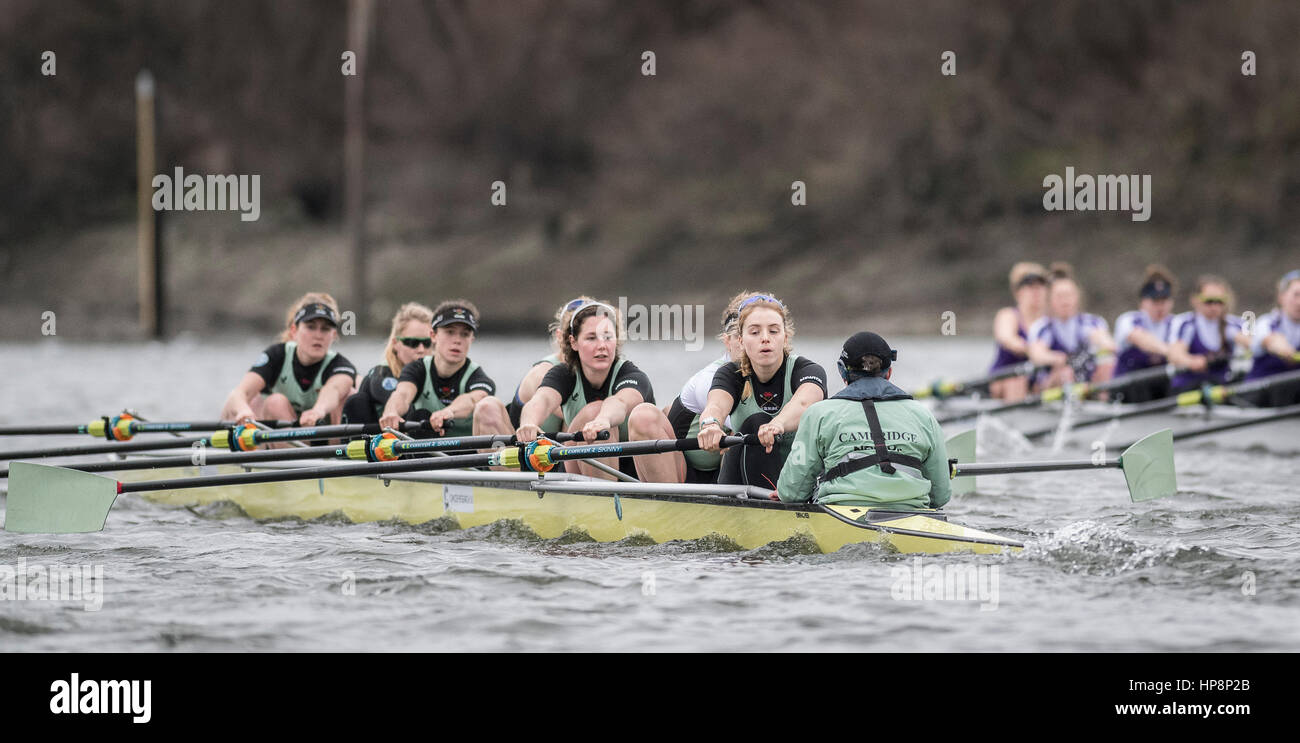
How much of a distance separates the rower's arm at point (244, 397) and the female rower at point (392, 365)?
0.69 meters

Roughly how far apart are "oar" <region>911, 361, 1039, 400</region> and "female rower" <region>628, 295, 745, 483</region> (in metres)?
5.34

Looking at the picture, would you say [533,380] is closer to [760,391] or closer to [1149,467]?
[760,391]

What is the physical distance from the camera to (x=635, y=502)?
27.4 feet

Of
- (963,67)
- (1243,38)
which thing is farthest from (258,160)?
(1243,38)

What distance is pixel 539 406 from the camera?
28.6 ft

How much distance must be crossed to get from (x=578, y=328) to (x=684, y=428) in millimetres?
834

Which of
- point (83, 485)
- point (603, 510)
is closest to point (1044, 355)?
point (603, 510)

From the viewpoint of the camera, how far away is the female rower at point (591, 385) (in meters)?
8.64

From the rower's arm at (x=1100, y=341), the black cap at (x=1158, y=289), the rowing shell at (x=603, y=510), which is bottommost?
the rowing shell at (x=603, y=510)

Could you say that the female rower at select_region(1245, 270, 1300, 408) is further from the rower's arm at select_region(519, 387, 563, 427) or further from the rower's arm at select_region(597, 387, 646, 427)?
the rower's arm at select_region(519, 387, 563, 427)

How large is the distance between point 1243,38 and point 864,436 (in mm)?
32904

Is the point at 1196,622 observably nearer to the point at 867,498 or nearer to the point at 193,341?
the point at 867,498

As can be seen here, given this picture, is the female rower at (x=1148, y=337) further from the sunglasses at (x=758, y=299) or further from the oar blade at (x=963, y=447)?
the sunglasses at (x=758, y=299)

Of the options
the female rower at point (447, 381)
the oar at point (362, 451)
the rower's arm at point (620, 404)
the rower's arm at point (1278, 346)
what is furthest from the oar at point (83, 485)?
the rower's arm at point (1278, 346)
